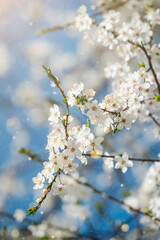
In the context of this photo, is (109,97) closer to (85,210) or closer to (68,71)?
(68,71)

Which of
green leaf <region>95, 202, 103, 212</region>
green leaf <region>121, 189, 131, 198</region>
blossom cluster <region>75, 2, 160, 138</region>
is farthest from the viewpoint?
green leaf <region>95, 202, 103, 212</region>

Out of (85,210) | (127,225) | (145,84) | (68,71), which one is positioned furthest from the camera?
(85,210)

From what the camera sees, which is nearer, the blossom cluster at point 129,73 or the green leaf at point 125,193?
the blossom cluster at point 129,73

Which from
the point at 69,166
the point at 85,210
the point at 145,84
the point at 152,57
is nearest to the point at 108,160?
the point at 69,166

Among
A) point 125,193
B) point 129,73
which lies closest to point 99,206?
point 125,193

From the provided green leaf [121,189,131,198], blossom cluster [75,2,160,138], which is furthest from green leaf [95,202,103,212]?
blossom cluster [75,2,160,138]

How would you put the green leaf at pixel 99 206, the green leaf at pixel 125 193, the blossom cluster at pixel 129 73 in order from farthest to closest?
the green leaf at pixel 99 206 → the green leaf at pixel 125 193 → the blossom cluster at pixel 129 73

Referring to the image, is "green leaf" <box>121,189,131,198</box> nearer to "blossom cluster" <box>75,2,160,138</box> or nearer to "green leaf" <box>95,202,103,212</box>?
"green leaf" <box>95,202,103,212</box>

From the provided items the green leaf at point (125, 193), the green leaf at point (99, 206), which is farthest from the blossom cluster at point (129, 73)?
the green leaf at point (99, 206)

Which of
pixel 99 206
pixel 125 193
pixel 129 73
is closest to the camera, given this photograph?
pixel 129 73

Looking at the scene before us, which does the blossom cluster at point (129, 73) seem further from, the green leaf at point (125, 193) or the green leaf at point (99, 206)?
the green leaf at point (99, 206)

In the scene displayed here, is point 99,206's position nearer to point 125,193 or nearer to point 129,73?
point 125,193
